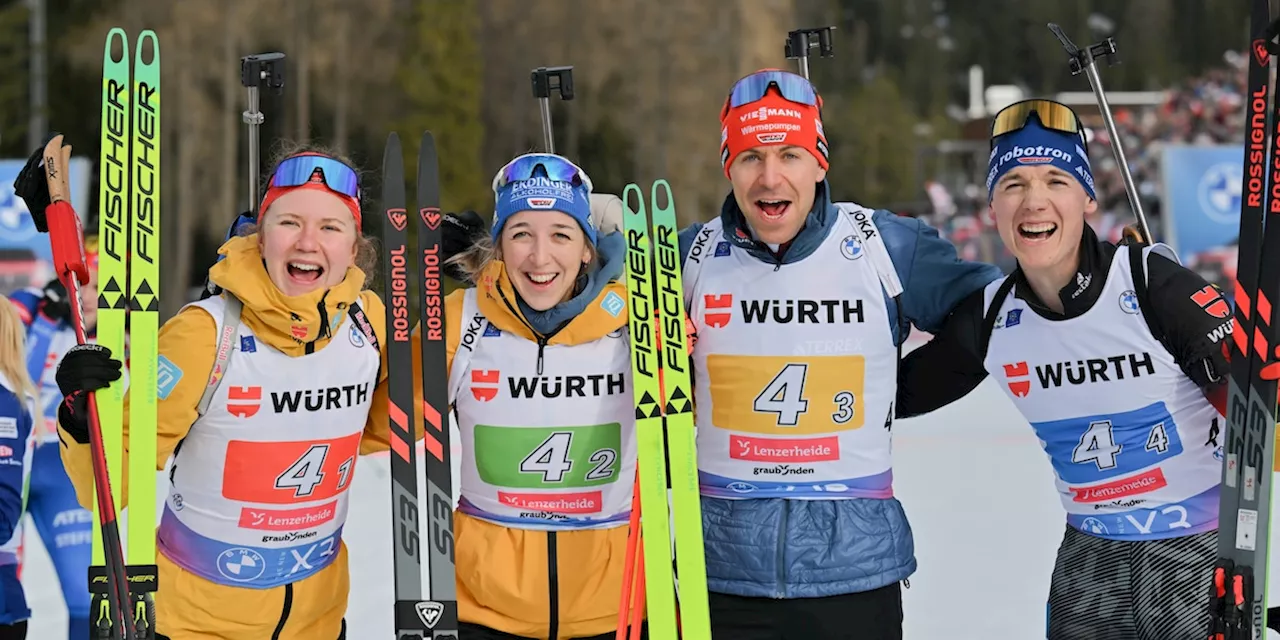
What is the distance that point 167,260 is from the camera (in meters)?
17.3

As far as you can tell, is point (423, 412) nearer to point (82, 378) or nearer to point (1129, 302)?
point (82, 378)

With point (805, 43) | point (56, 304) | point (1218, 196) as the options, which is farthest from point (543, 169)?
point (1218, 196)

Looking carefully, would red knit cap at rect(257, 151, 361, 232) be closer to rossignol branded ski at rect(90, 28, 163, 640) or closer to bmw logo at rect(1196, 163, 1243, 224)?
rossignol branded ski at rect(90, 28, 163, 640)

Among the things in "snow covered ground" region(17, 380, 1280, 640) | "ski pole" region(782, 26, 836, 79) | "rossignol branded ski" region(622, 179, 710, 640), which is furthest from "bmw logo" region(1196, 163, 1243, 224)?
"rossignol branded ski" region(622, 179, 710, 640)

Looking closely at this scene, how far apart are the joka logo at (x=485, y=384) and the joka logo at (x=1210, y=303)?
4.45 ft

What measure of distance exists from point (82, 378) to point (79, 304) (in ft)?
0.93

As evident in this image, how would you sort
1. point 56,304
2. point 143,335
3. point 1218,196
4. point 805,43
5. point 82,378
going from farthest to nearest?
point 1218,196, point 56,304, point 805,43, point 143,335, point 82,378

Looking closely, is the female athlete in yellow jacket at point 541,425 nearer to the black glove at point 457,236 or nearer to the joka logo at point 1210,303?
the black glove at point 457,236

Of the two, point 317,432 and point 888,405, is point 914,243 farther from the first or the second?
point 317,432

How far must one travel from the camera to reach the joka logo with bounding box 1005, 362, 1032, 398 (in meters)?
2.80

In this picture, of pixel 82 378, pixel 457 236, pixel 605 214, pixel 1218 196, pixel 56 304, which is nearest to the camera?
pixel 82 378

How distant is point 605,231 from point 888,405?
0.71 meters

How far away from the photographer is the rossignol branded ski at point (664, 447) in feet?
9.00

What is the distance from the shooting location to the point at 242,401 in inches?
104
